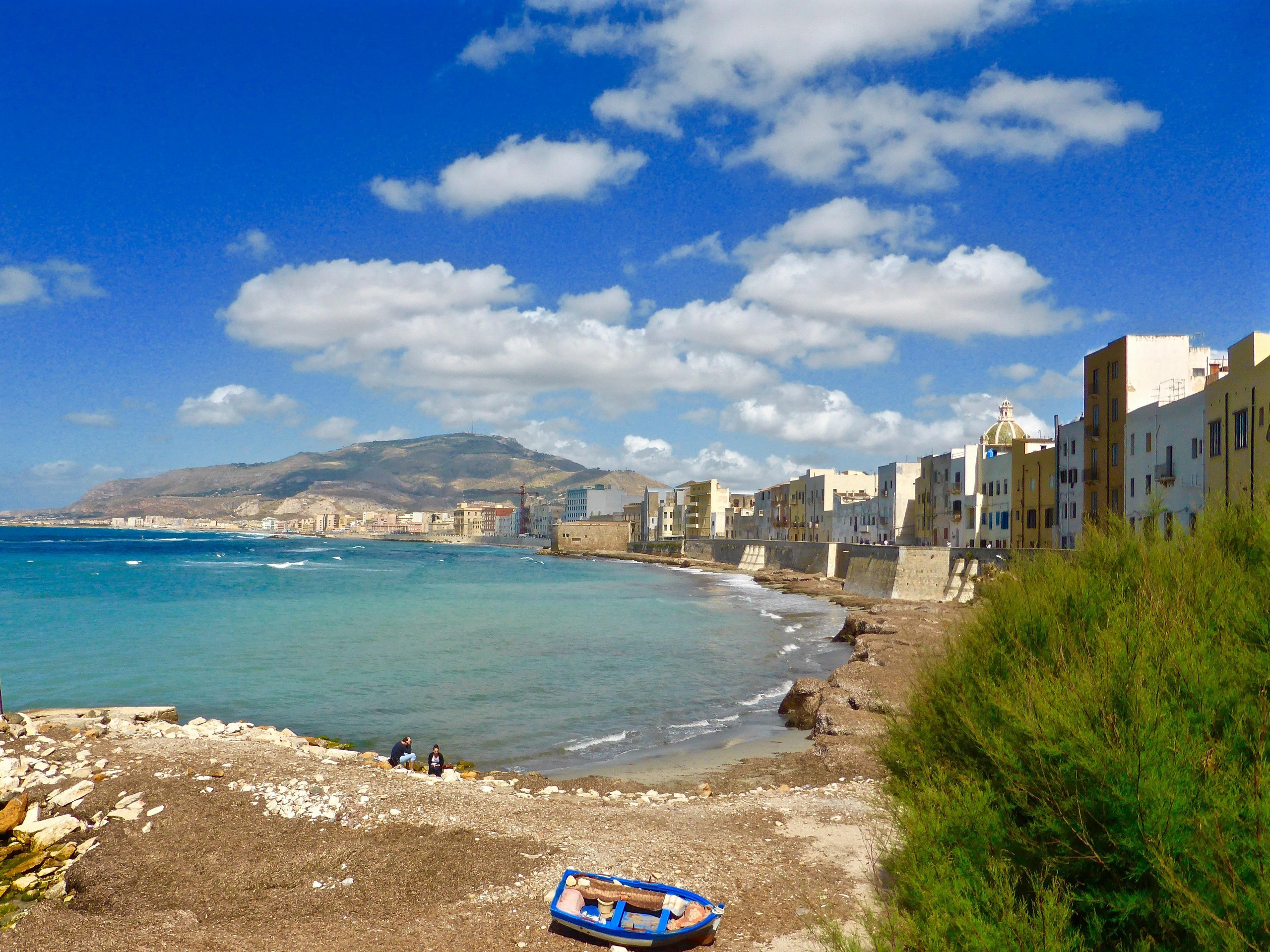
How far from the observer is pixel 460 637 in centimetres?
3925

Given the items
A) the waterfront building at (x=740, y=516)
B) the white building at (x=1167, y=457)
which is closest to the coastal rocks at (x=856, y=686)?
the white building at (x=1167, y=457)

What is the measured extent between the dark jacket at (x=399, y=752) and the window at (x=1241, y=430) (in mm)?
25555

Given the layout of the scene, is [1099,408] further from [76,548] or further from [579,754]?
[76,548]

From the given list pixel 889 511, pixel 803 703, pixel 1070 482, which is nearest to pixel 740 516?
pixel 889 511

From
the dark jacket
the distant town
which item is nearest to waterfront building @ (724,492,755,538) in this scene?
the distant town

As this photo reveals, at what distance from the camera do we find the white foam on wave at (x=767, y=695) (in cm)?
2530

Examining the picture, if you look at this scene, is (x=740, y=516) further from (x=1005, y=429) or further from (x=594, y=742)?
(x=594, y=742)

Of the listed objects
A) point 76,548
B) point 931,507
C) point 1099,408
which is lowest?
point 76,548

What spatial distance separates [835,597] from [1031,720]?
51.6 m

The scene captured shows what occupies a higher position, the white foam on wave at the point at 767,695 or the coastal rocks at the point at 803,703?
the coastal rocks at the point at 803,703

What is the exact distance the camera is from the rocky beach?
31.0 feet

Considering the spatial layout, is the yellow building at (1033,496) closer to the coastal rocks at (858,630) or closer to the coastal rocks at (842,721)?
the coastal rocks at (858,630)

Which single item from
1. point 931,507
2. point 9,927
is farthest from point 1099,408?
point 9,927

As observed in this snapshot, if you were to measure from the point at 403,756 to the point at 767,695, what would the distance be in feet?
43.2
